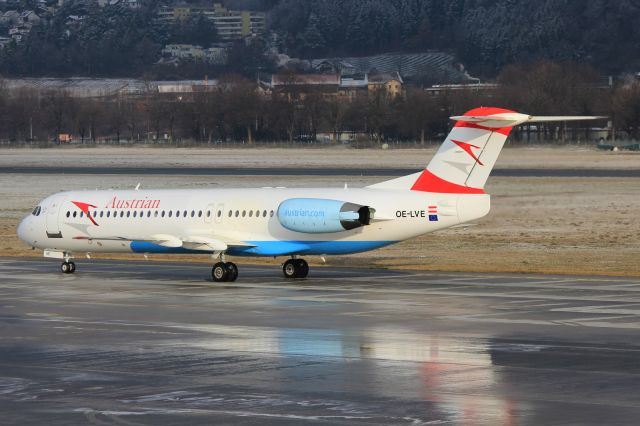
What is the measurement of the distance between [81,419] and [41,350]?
742cm

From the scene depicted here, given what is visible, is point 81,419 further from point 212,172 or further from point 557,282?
point 212,172

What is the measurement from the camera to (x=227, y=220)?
41.8 m

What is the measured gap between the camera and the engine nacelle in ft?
128

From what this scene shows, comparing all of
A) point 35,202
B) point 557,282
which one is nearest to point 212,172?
point 35,202

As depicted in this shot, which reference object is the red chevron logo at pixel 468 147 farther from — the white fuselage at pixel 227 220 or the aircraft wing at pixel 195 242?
the aircraft wing at pixel 195 242

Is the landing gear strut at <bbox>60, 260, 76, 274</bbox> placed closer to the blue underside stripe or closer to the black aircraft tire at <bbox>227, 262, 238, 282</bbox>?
the blue underside stripe

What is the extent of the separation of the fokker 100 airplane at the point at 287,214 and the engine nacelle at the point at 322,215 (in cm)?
3

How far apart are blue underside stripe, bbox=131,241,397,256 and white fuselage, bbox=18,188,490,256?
0.03 metres

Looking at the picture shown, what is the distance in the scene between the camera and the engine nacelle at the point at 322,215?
3916 cm

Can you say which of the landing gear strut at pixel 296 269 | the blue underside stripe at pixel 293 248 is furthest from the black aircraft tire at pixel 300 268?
the blue underside stripe at pixel 293 248

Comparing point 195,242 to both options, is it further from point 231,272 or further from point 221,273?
point 231,272

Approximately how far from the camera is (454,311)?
32.6m

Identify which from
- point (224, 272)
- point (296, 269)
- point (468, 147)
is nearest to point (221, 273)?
point (224, 272)

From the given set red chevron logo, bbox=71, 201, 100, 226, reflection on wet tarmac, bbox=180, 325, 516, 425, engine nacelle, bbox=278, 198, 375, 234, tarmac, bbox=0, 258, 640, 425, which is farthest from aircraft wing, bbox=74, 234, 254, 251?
reflection on wet tarmac, bbox=180, 325, 516, 425
